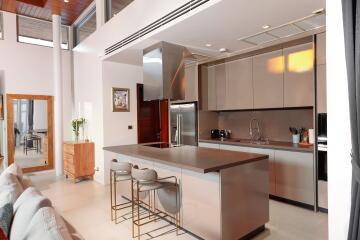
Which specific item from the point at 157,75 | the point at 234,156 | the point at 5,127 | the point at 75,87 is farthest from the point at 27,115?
the point at 234,156

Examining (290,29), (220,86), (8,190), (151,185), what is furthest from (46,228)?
(220,86)

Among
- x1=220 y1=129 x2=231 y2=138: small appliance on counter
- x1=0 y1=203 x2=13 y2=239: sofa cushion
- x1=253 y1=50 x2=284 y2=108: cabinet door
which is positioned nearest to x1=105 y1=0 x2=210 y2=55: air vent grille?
x1=253 y1=50 x2=284 y2=108: cabinet door

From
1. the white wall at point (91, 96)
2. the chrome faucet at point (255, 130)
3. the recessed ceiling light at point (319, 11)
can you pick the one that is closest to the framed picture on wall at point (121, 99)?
the white wall at point (91, 96)

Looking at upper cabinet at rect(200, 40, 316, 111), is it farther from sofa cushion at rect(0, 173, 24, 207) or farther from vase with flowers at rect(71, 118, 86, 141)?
sofa cushion at rect(0, 173, 24, 207)

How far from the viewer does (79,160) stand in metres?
5.34

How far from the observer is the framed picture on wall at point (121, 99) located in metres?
5.27

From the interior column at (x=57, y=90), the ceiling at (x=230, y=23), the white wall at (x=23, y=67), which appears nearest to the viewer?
the ceiling at (x=230, y=23)

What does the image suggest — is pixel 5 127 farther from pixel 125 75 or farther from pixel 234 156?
pixel 234 156

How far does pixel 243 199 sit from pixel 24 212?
206 cm

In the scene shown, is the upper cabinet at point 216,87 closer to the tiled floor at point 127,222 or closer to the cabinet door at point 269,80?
the cabinet door at point 269,80

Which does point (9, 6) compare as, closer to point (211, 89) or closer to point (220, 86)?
point (211, 89)

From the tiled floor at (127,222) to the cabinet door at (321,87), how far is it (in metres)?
1.53

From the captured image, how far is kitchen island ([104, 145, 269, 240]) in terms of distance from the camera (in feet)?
7.98

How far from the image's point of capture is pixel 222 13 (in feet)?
9.02
